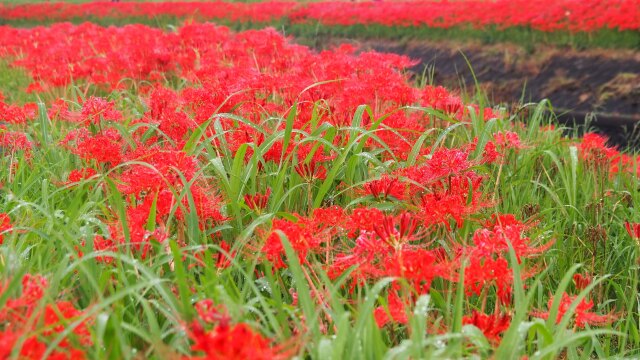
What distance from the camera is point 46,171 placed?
2672 mm

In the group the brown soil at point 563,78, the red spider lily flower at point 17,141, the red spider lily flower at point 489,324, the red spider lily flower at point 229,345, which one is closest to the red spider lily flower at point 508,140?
the red spider lily flower at point 489,324

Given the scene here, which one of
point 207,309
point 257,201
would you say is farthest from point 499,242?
point 257,201

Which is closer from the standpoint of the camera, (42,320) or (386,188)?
(42,320)

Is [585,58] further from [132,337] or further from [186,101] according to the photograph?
[132,337]

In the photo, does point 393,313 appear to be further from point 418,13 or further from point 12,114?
point 418,13

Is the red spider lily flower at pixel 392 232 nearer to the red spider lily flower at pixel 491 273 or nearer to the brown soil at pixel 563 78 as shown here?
the red spider lily flower at pixel 491 273

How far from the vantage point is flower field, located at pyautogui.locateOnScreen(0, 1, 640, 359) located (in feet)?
4.63

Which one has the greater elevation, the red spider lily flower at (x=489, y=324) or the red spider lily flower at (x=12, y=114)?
the red spider lily flower at (x=12, y=114)

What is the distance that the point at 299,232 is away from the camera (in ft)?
5.48

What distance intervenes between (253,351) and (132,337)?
0.65 metres

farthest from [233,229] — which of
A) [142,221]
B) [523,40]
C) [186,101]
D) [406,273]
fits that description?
[523,40]

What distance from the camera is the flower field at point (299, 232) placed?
1411 mm

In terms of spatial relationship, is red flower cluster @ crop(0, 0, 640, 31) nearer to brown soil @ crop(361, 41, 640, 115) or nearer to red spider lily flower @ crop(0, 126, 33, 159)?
brown soil @ crop(361, 41, 640, 115)

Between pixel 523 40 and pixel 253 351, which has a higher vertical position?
pixel 253 351
